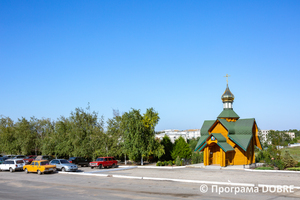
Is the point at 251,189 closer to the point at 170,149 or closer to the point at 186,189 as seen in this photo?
the point at 186,189

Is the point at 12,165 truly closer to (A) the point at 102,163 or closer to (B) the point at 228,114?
(A) the point at 102,163

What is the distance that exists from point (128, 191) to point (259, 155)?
82.2 ft

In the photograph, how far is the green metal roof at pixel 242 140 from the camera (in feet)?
99.1

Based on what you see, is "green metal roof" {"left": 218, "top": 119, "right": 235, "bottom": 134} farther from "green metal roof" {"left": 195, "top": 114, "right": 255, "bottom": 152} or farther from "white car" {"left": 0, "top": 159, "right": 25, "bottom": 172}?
"white car" {"left": 0, "top": 159, "right": 25, "bottom": 172}

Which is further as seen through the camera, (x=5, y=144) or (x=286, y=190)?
(x=5, y=144)

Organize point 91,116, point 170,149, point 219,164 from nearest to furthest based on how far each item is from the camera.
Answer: point 219,164, point 170,149, point 91,116

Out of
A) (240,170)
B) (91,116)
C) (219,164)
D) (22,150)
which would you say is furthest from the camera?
(22,150)

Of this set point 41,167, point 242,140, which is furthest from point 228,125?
point 41,167

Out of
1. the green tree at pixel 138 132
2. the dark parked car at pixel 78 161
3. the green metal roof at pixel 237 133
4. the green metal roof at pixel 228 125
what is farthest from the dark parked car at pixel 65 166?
the green metal roof at pixel 228 125

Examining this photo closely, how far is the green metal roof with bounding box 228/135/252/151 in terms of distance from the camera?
3022 cm

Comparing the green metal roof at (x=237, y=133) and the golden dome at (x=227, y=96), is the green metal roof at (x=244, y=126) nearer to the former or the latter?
the green metal roof at (x=237, y=133)

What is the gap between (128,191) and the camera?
16.4 metres

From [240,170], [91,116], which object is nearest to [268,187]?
[240,170]

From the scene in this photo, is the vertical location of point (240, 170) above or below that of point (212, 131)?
below
